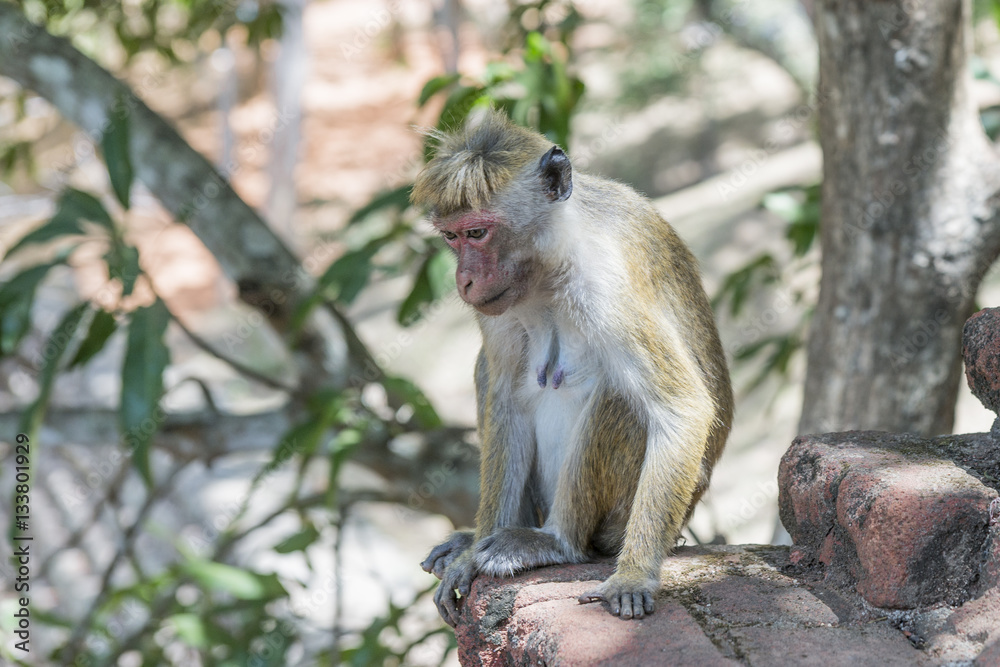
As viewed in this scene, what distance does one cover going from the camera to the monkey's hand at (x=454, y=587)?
3453 mm

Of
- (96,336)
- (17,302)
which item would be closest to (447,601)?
(96,336)

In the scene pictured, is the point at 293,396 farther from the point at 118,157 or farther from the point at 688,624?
the point at 688,624

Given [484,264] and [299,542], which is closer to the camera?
[484,264]

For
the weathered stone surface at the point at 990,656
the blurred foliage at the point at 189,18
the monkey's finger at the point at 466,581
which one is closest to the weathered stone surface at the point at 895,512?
the weathered stone surface at the point at 990,656

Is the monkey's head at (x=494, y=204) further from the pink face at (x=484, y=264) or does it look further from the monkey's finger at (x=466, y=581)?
the monkey's finger at (x=466, y=581)

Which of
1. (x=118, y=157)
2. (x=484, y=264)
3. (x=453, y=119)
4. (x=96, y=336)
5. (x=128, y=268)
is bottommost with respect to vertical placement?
(x=96, y=336)

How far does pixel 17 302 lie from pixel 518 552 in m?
3.03

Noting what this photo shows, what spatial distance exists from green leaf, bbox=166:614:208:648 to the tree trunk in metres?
3.46

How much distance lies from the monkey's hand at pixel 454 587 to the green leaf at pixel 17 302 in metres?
2.74

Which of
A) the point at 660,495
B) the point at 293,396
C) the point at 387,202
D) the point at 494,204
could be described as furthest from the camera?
the point at 293,396

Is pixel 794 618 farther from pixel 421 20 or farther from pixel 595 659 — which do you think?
pixel 421 20

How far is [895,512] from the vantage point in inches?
103

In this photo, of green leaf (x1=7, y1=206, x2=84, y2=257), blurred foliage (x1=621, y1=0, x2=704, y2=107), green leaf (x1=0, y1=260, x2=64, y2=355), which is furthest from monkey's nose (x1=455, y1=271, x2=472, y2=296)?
blurred foliage (x1=621, y1=0, x2=704, y2=107)

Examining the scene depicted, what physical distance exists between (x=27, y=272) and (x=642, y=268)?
3.18 m
